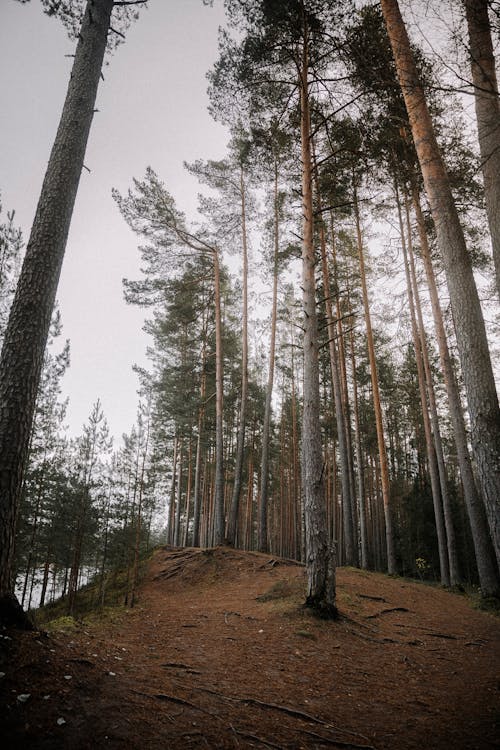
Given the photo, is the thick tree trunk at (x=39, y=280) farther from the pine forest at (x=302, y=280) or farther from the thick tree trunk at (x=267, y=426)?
the thick tree trunk at (x=267, y=426)

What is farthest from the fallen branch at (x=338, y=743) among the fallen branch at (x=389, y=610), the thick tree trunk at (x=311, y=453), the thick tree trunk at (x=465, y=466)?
the thick tree trunk at (x=465, y=466)

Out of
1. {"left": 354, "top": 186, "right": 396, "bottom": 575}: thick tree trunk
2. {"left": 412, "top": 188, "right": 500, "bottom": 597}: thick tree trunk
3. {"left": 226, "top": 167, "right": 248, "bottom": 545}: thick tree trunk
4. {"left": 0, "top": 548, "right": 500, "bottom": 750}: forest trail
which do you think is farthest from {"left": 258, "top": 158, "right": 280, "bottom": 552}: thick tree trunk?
{"left": 0, "top": 548, "right": 500, "bottom": 750}: forest trail

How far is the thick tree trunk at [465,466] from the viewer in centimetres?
840

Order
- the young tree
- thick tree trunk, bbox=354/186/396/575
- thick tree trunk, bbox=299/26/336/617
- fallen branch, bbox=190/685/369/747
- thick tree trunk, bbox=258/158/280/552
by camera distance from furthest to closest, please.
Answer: thick tree trunk, bbox=258/158/280/552
thick tree trunk, bbox=354/186/396/575
thick tree trunk, bbox=299/26/336/617
the young tree
fallen branch, bbox=190/685/369/747

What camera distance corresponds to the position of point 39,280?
404 cm

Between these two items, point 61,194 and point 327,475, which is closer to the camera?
point 61,194

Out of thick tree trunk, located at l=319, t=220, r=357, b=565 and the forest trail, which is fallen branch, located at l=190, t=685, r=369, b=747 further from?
thick tree trunk, located at l=319, t=220, r=357, b=565

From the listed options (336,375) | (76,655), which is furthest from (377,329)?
(76,655)

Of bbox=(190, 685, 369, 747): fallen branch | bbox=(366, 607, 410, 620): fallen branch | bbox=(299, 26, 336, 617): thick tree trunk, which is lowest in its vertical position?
bbox=(366, 607, 410, 620): fallen branch

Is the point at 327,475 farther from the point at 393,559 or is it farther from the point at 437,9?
the point at 437,9

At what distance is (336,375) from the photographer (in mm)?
12461

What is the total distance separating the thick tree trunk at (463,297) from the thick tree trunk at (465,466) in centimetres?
438

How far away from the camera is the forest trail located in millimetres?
2273

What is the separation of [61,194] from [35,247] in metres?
0.87
